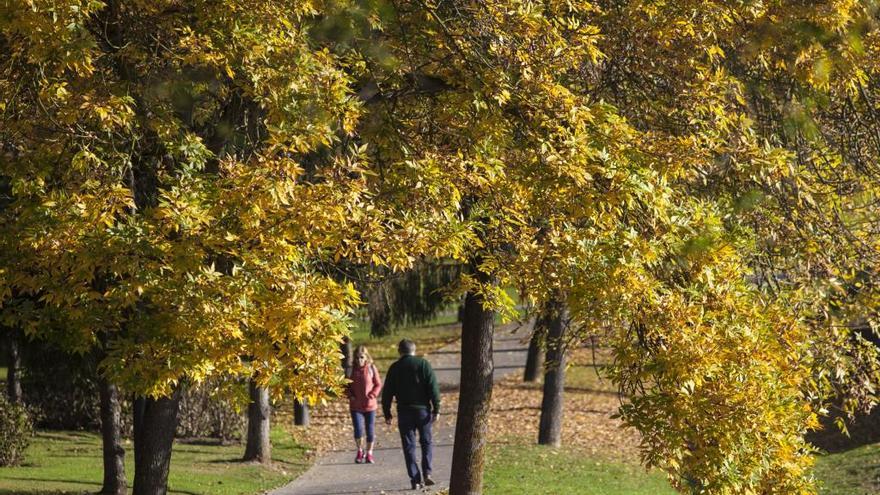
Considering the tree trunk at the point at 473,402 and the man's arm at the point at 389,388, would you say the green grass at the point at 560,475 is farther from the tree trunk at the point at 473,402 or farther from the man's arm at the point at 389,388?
the man's arm at the point at 389,388

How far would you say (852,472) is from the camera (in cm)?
1611

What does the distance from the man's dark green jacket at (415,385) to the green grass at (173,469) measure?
2.51 metres

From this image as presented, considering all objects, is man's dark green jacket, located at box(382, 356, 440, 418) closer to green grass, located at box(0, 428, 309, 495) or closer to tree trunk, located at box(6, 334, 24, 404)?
green grass, located at box(0, 428, 309, 495)

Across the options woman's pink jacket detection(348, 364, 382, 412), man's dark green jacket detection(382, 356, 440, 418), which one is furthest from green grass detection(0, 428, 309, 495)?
man's dark green jacket detection(382, 356, 440, 418)

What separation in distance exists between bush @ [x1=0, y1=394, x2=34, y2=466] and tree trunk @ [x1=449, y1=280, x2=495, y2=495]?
21.1ft

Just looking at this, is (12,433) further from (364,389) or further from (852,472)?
(852,472)

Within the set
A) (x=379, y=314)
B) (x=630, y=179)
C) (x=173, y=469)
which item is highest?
(x=630, y=179)

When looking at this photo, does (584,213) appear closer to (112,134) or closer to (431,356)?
(112,134)

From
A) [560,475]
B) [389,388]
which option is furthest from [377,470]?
[389,388]

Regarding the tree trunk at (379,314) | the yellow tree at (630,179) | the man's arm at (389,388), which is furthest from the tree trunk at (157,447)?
the tree trunk at (379,314)

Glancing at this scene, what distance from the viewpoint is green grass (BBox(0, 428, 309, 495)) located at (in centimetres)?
1389

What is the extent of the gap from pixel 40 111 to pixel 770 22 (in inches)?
211

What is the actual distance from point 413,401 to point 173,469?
410 centimetres

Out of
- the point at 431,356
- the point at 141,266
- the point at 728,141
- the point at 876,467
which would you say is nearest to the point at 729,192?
the point at 728,141
